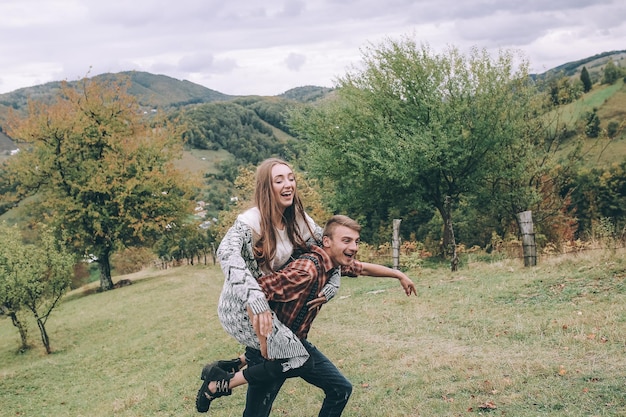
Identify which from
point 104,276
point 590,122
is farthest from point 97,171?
point 590,122

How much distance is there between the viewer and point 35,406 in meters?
10.4

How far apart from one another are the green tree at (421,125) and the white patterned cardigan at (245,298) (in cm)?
1364

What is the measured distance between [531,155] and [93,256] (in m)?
25.7

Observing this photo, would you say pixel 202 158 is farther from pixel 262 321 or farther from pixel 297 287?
pixel 262 321

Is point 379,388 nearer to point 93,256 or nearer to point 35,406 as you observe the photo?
point 35,406

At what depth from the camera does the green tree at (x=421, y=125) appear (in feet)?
60.7

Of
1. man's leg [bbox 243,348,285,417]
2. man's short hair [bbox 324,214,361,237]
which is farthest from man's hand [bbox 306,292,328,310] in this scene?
man's leg [bbox 243,348,285,417]

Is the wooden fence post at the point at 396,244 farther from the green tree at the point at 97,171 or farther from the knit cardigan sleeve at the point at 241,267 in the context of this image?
the green tree at the point at 97,171

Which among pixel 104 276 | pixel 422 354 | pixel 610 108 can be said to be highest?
pixel 610 108

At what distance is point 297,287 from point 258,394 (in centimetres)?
103

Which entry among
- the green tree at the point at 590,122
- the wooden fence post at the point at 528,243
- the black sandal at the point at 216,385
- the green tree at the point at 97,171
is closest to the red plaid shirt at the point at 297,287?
the black sandal at the point at 216,385

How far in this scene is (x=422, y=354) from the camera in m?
7.32

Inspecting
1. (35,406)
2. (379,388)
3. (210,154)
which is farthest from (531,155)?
(210,154)

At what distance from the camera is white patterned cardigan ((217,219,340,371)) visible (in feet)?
10.4
